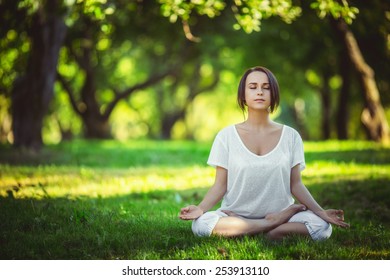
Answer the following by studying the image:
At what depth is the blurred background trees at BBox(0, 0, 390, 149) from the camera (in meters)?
8.03

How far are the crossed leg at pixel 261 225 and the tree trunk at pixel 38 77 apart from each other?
8652 millimetres

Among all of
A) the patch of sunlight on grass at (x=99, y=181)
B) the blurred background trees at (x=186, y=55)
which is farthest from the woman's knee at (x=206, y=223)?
the blurred background trees at (x=186, y=55)

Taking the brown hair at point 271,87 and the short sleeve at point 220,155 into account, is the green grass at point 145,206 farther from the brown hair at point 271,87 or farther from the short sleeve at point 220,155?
the brown hair at point 271,87

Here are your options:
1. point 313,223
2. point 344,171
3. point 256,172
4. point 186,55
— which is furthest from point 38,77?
point 186,55

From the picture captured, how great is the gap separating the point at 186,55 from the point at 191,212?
18977 millimetres

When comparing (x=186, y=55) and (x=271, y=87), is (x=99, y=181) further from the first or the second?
(x=186, y=55)

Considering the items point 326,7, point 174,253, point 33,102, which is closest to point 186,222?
point 174,253

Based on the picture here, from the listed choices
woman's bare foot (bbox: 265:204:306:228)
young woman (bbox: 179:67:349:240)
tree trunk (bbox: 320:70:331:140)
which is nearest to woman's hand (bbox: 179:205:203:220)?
young woman (bbox: 179:67:349:240)

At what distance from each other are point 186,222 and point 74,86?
2566 centimetres

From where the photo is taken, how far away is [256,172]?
4559mm

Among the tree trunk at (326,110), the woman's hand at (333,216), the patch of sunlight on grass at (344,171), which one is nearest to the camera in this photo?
the woman's hand at (333,216)

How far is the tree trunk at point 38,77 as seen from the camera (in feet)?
38.9
